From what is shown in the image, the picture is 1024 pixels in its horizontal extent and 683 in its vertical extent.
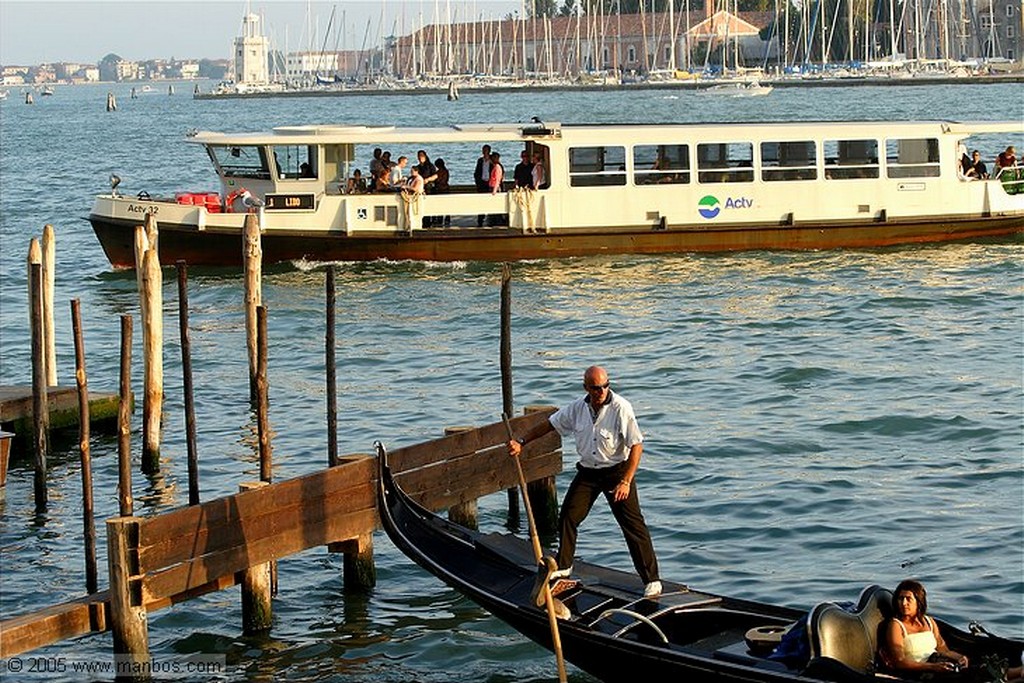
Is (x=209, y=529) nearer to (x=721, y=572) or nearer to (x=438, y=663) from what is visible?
(x=438, y=663)

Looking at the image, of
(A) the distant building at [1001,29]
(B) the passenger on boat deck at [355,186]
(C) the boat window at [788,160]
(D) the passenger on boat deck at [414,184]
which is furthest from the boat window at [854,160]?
(A) the distant building at [1001,29]

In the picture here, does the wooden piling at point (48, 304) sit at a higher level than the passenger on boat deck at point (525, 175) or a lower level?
lower

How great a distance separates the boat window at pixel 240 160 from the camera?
1204 inches

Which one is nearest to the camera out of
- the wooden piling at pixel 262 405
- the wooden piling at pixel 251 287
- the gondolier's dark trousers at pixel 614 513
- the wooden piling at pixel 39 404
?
the gondolier's dark trousers at pixel 614 513

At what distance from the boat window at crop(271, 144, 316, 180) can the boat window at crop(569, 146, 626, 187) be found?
4379mm

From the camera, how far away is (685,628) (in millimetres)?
11312

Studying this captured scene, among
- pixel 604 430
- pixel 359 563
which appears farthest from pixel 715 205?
pixel 604 430

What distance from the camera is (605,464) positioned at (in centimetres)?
1191

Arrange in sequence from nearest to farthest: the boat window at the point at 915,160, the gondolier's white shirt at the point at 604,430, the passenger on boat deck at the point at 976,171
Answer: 1. the gondolier's white shirt at the point at 604,430
2. the boat window at the point at 915,160
3. the passenger on boat deck at the point at 976,171

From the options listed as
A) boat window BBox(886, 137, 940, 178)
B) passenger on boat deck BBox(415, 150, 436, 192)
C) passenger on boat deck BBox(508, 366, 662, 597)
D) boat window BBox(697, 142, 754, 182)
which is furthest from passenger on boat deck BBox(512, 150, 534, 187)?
passenger on boat deck BBox(508, 366, 662, 597)

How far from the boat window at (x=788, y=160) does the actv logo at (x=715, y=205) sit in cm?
51

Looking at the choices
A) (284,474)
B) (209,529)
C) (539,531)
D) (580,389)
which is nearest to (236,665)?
(209,529)

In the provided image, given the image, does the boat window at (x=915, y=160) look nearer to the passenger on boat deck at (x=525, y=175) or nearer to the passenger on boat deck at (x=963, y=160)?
the passenger on boat deck at (x=963, y=160)

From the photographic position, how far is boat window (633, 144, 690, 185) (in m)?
29.9
